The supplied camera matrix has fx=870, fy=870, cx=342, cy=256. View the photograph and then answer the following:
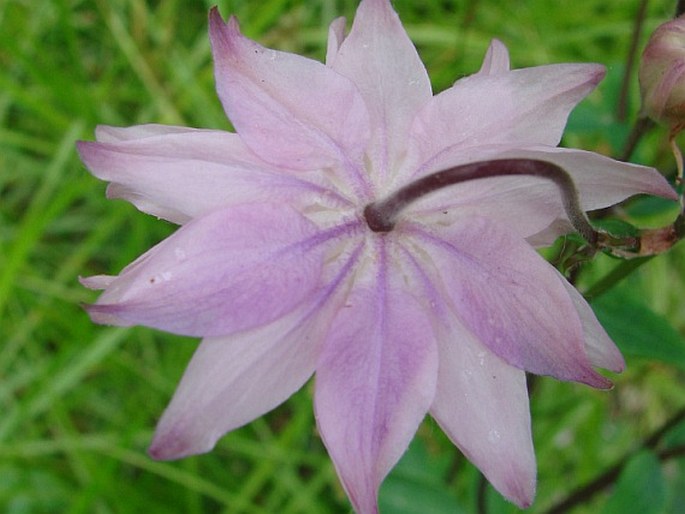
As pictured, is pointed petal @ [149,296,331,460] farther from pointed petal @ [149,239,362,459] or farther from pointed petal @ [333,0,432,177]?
pointed petal @ [333,0,432,177]

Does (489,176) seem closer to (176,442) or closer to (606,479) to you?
(176,442)

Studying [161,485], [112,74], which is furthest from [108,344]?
[112,74]

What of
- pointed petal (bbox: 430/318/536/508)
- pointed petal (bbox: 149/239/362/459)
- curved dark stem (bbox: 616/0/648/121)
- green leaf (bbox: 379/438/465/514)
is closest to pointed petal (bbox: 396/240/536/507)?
pointed petal (bbox: 430/318/536/508)

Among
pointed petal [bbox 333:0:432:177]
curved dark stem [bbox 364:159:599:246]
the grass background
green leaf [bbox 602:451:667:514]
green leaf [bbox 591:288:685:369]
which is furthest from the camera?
the grass background

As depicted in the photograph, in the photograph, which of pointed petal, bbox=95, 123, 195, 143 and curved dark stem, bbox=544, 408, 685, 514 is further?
curved dark stem, bbox=544, 408, 685, 514

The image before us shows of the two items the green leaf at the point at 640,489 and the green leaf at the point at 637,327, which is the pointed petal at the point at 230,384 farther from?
the green leaf at the point at 640,489

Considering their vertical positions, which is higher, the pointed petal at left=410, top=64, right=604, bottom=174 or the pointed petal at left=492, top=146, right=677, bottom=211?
the pointed petal at left=410, top=64, right=604, bottom=174

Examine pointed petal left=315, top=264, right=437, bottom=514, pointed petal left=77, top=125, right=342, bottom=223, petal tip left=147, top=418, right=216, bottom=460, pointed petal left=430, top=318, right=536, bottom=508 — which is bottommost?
pointed petal left=430, top=318, right=536, bottom=508
